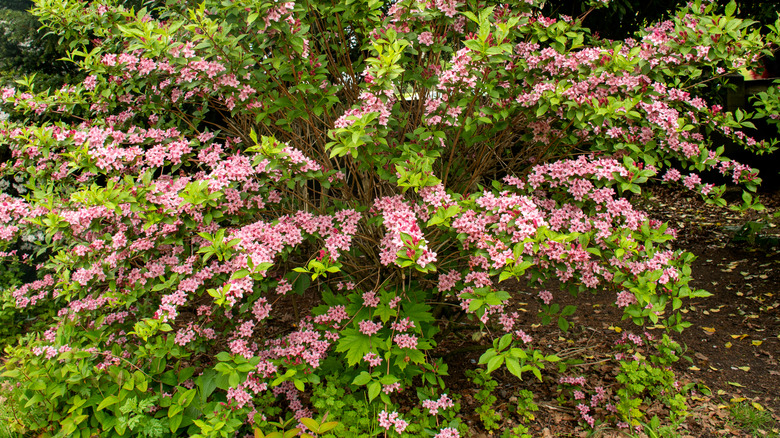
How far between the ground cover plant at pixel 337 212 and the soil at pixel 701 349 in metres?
0.13

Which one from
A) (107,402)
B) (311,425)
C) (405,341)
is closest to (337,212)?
(405,341)

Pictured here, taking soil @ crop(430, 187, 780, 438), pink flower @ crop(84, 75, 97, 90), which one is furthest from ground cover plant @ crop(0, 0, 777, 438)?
soil @ crop(430, 187, 780, 438)

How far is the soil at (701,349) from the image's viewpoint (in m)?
2.69

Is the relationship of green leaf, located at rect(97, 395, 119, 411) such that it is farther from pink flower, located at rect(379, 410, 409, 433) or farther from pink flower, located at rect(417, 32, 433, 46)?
pink flower, located at rect(417, 32, 433, 46)

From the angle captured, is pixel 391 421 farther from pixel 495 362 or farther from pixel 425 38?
pixel 425 38

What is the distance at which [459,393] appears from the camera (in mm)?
2914

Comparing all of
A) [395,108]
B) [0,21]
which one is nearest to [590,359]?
[395,108]

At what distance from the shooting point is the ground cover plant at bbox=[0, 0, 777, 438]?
204cm

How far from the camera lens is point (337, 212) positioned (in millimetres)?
2494

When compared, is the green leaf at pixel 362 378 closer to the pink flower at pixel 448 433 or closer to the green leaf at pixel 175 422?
the pink flower at pixel 448 433

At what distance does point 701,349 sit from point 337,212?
265cm

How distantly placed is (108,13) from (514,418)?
10.8 feet

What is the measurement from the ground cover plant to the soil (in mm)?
135

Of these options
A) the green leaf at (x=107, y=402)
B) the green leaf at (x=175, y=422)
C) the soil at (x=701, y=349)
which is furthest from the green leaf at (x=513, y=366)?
the green leaf at (x=107, y=402)
